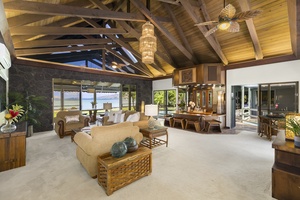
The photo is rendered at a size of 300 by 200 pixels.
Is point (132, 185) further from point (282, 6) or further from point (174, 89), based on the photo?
point (174, 89)

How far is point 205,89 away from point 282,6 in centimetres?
415

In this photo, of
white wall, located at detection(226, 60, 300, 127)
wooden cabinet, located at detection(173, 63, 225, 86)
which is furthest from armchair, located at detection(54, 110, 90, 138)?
white wall, located at detection(226, 60, 300, 127)

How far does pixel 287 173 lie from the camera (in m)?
1.83

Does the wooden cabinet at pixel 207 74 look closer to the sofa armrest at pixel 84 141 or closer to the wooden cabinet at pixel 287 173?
the wooden cabinet at pixel 287 173

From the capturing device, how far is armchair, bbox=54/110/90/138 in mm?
5027

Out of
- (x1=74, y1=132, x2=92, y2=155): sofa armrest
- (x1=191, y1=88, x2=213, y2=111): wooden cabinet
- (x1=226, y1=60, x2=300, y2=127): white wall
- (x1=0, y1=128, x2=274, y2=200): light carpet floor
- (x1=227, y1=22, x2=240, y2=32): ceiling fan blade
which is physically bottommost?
(x1=0, y1=128, x2=274, y2=200): light carpet floor

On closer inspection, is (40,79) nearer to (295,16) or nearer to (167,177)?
(167,177)

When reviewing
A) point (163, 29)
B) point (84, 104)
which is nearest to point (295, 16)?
point (163, 29)

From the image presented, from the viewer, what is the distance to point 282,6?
4000mm

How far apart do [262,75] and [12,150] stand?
27.6 feet

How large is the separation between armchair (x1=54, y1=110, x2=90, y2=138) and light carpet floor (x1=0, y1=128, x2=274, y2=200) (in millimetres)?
1098

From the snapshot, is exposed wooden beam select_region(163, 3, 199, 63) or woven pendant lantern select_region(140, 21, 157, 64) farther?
exposed wooden beam select_region(163, 3, 199, 63)

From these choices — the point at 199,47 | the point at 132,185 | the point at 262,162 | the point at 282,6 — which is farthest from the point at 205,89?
the point at 132,185

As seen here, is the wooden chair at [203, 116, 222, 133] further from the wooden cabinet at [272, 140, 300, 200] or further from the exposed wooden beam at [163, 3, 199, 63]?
the wooden cabinet at [272, 140, 300, 200]
